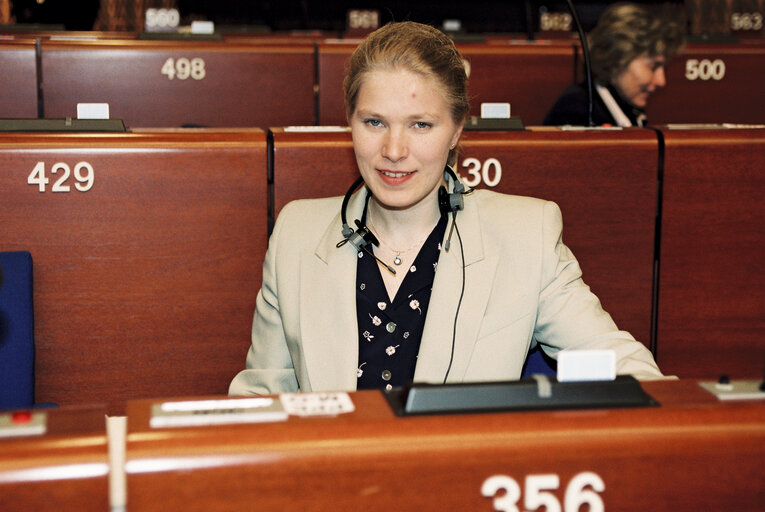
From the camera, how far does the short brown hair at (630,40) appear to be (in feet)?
10.8

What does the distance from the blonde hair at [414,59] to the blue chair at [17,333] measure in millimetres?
692

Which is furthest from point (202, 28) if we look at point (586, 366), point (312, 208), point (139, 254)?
point (586, 366)

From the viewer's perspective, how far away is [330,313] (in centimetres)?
158

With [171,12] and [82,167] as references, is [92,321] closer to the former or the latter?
[82,167]

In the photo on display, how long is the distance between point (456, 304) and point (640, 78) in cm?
207

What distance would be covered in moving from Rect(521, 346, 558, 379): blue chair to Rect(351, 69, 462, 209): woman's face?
0.36 m

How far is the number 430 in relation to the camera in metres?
1.75

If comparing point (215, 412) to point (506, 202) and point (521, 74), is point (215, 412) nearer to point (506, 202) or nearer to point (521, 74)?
point (506, 202)

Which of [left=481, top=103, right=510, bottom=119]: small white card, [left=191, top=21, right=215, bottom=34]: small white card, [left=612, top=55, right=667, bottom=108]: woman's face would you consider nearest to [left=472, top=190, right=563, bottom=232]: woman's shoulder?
[left=481, top=103, right=510, bottom=119]: small white card

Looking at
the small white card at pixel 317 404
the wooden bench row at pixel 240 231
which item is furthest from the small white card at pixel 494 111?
the small white card at pixel 317 404

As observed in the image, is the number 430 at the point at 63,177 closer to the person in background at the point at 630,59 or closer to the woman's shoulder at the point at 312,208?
the woman's shoulder at the point at 312,208

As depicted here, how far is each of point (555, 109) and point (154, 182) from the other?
67.9 inches

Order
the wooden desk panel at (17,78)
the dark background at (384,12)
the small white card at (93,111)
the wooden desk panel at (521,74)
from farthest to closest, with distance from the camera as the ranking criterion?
the dark background at (384,12), the wooden desk panel at (521,74), the wooden desk panel at (17,78), the small white card at (93,111)

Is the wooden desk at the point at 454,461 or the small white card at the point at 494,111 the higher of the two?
the small white card at the point at 494,111
